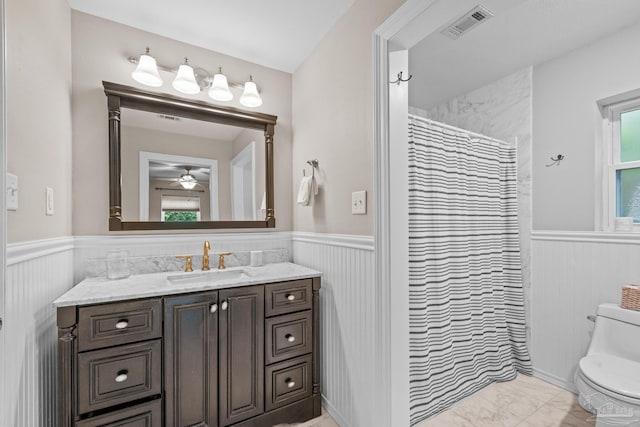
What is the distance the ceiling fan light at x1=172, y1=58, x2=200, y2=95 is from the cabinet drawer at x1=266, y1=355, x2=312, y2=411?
5.78ft

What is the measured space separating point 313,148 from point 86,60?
4.66ft

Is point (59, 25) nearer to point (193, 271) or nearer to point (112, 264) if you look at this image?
point (112, 264)

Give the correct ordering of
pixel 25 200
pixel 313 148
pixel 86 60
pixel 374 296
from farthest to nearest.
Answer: pixel 313 148 → pixel 86 60 → pixel 374 296 → pixel 25 200

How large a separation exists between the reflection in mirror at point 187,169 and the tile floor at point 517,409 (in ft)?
5.96

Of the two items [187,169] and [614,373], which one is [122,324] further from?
[614,373]

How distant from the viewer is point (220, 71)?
199cm

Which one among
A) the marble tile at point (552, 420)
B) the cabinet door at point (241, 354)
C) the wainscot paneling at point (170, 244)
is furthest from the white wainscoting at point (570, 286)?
the cabinet door at point (241, 354)

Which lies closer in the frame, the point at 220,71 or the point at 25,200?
the point at 25,200

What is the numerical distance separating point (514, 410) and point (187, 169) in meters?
2.61

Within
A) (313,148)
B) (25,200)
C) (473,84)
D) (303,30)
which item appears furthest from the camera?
(473,84)

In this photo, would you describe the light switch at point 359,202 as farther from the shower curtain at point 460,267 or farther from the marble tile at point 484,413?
the marble tile at point 484,413

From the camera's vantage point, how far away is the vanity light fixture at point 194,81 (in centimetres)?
170

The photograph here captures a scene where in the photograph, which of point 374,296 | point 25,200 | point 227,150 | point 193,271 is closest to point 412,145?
point 374,296

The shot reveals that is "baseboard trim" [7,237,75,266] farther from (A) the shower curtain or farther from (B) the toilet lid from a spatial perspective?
(B) the toilet lid
